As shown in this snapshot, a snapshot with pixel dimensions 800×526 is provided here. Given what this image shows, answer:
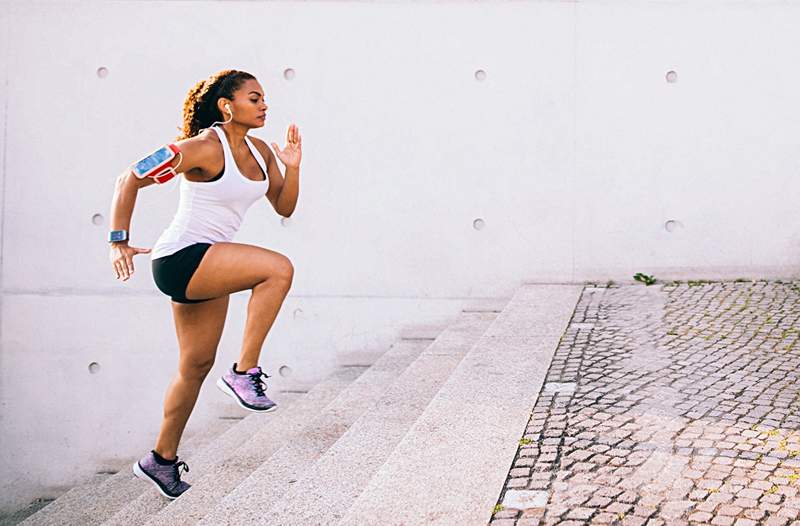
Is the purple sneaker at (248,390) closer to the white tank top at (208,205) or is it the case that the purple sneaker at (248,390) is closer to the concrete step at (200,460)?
the white tank top at (208,205)

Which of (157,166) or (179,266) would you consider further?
(179,266)

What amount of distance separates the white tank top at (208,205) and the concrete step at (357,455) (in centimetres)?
113

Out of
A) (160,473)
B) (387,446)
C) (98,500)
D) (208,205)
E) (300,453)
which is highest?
(208,205)

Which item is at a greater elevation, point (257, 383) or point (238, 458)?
point (257, 383)

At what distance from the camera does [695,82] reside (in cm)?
812

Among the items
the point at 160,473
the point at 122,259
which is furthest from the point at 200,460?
the point at 122,259

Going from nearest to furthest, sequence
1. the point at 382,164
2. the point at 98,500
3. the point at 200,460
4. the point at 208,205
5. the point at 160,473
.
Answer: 1. the point at 208,205
2. the point at 160,473
3. the point at 200,460
4. the point at 98,500
5. the point at 382,164

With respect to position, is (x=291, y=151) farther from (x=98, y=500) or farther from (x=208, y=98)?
(x=98, y=500)

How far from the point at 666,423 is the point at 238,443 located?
3.24 meters

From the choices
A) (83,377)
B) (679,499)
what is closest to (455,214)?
(83,377)

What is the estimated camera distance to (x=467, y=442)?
13.5 ft

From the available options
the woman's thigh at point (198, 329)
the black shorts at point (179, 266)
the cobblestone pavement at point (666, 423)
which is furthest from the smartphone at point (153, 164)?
the cobblestone pavement at point (666, 423)

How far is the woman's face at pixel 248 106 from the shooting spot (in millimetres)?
4246

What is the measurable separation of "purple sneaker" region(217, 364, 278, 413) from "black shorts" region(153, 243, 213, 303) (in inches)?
17.2
